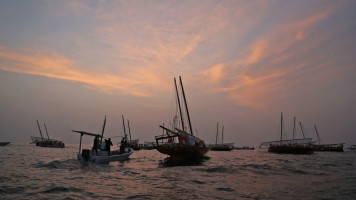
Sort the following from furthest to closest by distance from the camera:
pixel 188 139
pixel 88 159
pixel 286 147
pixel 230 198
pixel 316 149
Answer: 1. pixel 316 149
2. pixel 286 147
3. pixel 188 139
4. pixel 88 159
5. pixel 230 198

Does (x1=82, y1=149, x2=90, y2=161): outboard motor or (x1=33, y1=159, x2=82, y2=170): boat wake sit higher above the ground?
(x1=82, y1=149, x2=90, y2=161): outboard motor

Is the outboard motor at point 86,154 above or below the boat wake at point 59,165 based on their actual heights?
above

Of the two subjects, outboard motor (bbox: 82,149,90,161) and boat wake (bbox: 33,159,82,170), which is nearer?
boat wake (bbox: 33,159,82,170)

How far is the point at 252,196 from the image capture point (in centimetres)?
1085

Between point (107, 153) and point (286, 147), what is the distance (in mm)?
52589

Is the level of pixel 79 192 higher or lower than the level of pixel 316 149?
higher

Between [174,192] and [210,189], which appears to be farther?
[210,189]

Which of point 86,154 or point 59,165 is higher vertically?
point 86,154

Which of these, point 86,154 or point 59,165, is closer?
point 59,165

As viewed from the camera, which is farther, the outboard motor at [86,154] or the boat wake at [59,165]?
the outboard motor at [86,154]

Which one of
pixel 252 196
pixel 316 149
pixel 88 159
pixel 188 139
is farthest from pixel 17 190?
pixel 316 149

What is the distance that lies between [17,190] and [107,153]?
16.6 metres

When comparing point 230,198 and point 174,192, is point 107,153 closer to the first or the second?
point 174,192

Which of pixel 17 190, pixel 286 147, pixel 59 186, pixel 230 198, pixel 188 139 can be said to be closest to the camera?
pixel 230 198
